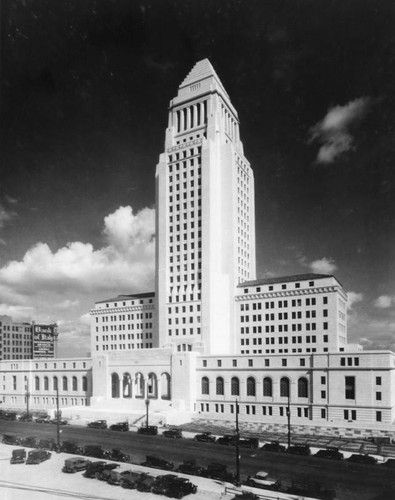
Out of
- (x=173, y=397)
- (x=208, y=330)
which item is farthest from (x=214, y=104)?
(x=173, y=397)

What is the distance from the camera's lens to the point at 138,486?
36.9 meters

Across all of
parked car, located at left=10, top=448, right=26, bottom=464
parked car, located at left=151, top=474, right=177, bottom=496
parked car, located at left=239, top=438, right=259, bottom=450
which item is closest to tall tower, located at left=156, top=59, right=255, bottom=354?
parked car, located at left=239, top=438, right=259, bottom=450

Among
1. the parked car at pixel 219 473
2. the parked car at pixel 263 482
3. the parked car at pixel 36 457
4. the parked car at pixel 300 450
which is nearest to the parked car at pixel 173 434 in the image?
the parked car at pixel 300 450

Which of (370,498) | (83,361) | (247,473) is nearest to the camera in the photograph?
(370,498)

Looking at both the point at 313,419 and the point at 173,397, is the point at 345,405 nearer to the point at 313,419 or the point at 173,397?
the point at 313,419

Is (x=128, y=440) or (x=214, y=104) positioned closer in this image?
(x=128, y=440)

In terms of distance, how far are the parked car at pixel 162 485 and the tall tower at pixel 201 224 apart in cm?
5715

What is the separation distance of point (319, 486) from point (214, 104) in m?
89.2

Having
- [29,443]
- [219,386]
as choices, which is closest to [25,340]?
[219,386]

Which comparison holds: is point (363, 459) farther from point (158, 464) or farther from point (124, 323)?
point (124, 323)

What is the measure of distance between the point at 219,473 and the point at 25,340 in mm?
170963

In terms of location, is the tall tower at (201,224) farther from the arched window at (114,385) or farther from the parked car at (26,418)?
the parked car at (26,418)

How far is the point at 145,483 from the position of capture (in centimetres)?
3688

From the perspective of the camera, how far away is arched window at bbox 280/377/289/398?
76.8 m
